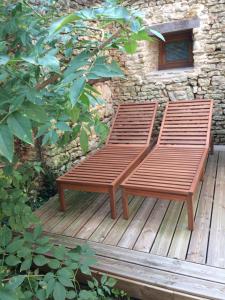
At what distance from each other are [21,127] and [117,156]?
114 inches

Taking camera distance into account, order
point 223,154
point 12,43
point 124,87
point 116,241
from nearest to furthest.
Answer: point 12,43 → point 116,241 → point 223,154 → point 124,87

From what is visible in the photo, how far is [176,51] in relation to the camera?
466 centimetres

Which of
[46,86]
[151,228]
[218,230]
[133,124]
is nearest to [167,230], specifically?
[151,228]

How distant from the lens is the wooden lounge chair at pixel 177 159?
2526mm

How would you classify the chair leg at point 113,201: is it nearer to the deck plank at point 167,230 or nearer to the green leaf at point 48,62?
the deck plank at point 167,230

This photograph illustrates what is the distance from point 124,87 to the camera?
4.93 meters

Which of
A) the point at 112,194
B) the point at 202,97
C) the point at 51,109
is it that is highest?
the point at 51,109

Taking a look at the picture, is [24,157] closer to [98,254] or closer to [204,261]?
[98,254]

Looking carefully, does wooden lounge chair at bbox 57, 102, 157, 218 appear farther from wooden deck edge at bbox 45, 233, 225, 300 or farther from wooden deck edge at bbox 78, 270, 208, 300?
wooden deck edge at bbox 78, 270, 208, 300

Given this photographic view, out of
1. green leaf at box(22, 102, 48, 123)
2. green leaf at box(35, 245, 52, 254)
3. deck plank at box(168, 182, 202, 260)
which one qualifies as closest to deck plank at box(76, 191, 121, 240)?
deck plank at box(168, 182, 202, 260)

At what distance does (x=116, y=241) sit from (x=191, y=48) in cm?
357

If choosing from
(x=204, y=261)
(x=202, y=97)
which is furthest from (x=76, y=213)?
(x=202, y=97)

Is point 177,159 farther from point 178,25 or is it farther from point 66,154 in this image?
point 178,25

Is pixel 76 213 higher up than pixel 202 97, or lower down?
lower down
